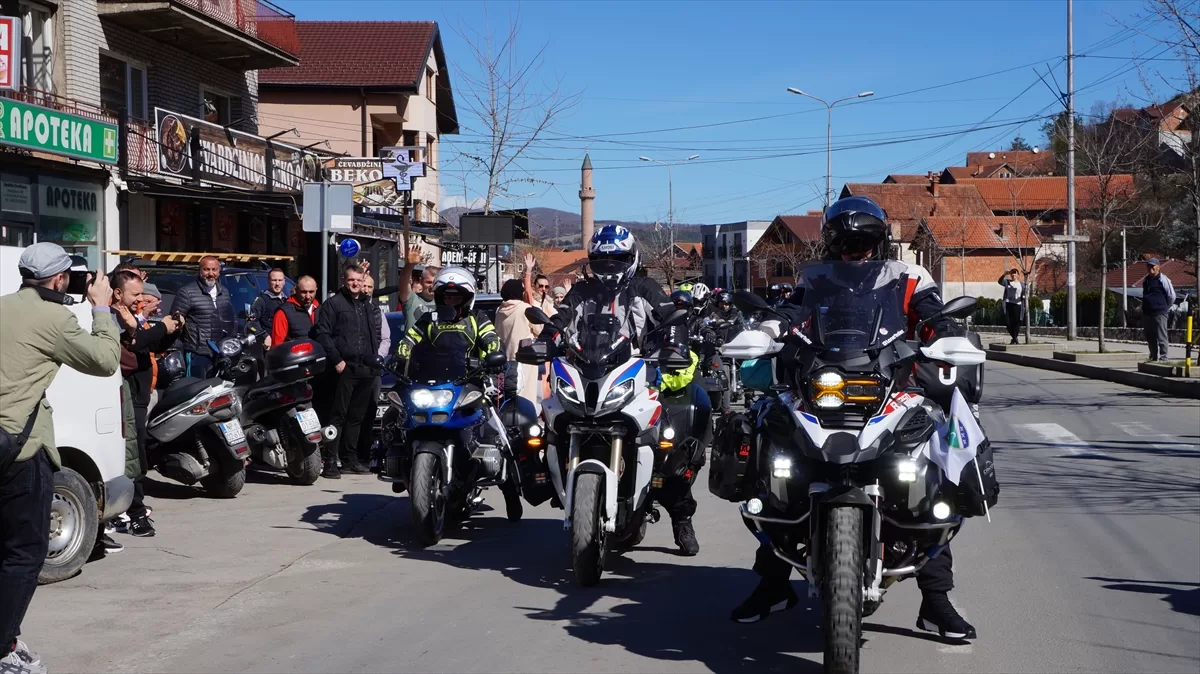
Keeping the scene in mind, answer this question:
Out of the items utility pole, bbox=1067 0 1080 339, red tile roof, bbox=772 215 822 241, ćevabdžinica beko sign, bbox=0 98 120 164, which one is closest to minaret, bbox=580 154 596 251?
red tile roof, bbox=772 215 822 241

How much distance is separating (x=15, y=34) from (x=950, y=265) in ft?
249

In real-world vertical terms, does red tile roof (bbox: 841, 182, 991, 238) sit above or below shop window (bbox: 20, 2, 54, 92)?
above

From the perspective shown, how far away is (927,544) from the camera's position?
17.9 feet

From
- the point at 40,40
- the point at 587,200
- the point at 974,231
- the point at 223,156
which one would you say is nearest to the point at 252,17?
the point at 223,156

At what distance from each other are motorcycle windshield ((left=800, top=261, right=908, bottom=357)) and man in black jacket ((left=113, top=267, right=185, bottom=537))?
5.16 metres

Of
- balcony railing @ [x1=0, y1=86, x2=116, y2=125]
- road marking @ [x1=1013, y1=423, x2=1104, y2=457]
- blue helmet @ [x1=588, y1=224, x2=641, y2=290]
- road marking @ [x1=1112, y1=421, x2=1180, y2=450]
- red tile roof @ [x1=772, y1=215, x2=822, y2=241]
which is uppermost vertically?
red tile roof @ [x1=772, y1=215, x2=822, y2=241]

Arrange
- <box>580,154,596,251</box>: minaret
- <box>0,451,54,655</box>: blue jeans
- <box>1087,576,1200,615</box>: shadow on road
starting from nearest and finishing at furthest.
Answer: <box>0,451,54,655</box>: blue jeans
<box>1087,576,1200,615</box>: shadow on road
<box>580,154,596,251</box>: minaret

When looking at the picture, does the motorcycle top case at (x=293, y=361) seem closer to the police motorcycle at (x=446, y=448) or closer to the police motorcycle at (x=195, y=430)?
the police motorcycle at (x=195, y=430)

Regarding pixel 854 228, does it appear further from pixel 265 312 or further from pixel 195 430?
pixel 265 312

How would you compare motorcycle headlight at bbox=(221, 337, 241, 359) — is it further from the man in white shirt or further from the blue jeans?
the man in white shirt

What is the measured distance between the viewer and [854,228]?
579 centimetres

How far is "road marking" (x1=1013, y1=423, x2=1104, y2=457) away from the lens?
529 inches

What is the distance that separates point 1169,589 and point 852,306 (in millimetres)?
3039

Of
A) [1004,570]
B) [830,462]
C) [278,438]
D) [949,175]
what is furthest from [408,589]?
[949,175]
